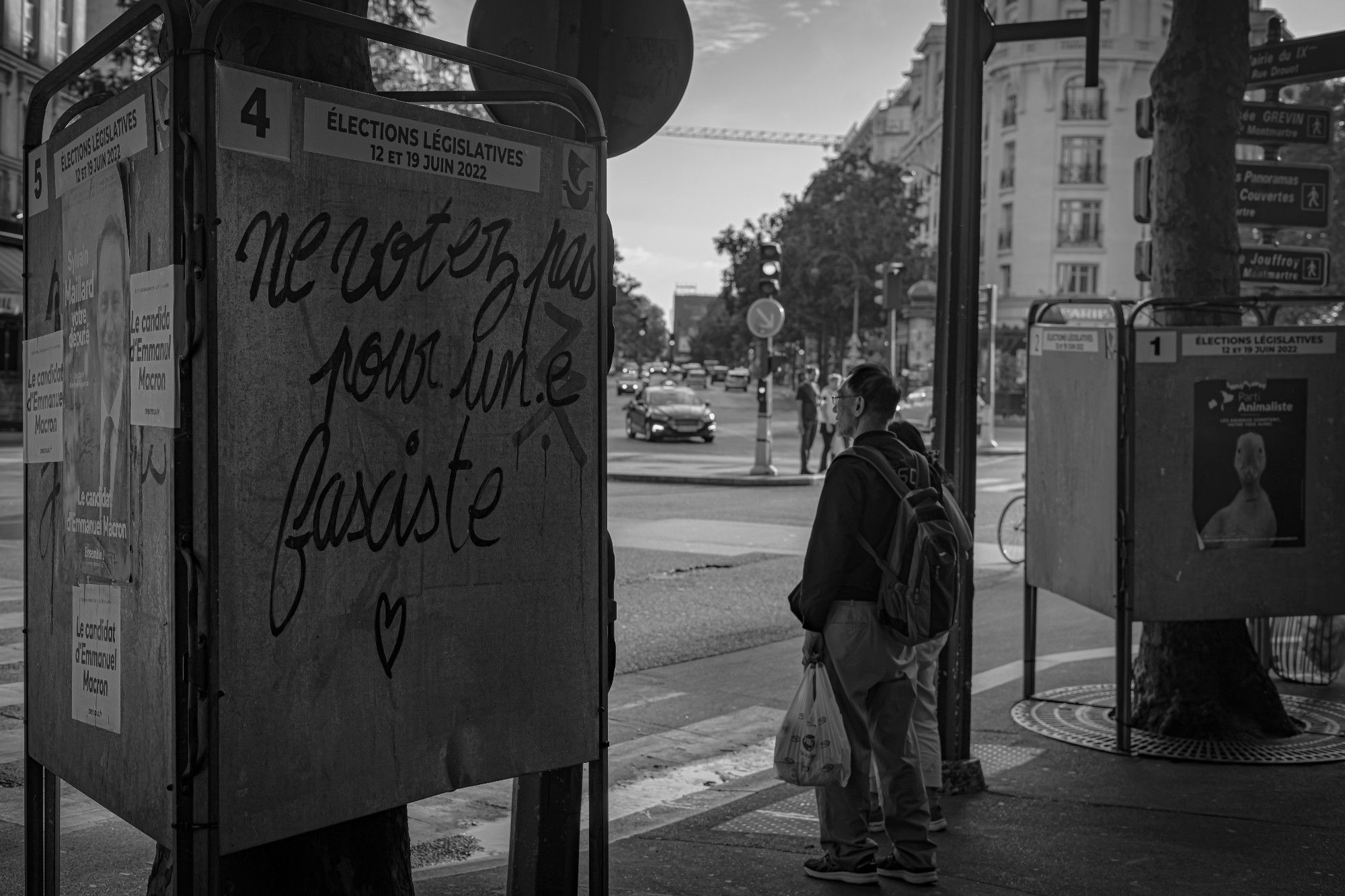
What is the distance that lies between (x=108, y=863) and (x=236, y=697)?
2465 millimetres

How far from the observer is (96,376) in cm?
311

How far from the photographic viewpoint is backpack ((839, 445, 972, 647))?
4.71 m

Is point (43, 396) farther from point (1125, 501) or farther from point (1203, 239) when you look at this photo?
point (1203, 239)

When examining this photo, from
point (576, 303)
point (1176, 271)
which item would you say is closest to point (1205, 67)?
point (1176, 271)

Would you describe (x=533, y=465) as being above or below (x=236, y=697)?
above

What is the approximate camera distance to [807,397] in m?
26.8

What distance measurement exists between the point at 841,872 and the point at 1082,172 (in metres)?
65.3

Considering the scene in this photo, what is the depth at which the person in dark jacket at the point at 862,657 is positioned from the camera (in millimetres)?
4844

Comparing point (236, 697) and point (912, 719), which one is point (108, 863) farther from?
point (912, 719)

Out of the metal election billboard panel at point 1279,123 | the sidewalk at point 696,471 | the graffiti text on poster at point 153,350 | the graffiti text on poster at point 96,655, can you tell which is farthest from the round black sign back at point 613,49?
the sidewalk at point 696,471

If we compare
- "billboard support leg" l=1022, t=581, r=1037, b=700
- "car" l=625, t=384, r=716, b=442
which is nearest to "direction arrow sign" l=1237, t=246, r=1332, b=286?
"billboard support leg" l=1022, t=581, r=1037, b=700

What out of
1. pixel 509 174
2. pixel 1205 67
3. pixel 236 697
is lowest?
pixel 236 697

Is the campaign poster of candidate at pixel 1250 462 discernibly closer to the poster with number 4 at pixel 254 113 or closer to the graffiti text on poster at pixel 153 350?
the poster with number 4 at pixel 254 113

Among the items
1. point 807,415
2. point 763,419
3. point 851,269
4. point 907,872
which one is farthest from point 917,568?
point 851,269
